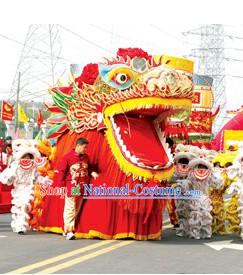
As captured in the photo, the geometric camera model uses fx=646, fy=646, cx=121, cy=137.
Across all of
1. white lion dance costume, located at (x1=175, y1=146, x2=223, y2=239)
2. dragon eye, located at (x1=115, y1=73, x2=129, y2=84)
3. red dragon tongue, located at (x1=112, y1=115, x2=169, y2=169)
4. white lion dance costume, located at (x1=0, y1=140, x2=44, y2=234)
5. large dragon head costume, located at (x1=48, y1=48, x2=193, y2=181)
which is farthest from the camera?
white lion dance costume, located at (x1=0, y1=140, x2=44, y2=234)

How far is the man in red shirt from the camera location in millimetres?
8766

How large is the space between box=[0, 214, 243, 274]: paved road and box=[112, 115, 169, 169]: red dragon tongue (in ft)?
3.66

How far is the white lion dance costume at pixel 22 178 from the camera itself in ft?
31.3

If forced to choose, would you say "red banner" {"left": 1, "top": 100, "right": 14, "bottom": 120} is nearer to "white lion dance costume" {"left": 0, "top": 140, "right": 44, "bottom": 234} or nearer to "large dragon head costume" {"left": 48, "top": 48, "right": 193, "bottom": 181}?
"white lion dance costume" {"left": 0, "top": 140, "right": 44, "bottom": 234}

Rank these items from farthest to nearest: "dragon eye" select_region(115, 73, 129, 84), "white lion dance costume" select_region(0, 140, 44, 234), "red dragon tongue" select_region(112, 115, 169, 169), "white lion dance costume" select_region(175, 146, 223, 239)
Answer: "white lion dance costume" select_region(0, 140, 44, 234)
"white lion dance costume" select_region(175, 146, 223, 239)
"dragon eye" select_region(115, 73, 129, 84)
"red dragon tongue" select_region(112, 115, 169, 169)

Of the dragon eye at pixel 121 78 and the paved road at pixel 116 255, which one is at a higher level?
the dragon eye at pixel 121 78

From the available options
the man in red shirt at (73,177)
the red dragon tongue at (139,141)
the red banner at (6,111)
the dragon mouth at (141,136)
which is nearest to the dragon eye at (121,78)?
the dragon mouth at (141,136)

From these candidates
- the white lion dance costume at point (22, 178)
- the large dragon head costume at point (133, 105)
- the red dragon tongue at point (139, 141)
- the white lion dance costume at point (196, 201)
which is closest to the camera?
the large dragon head costume at point (133, 105)

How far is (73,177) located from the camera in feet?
28.9

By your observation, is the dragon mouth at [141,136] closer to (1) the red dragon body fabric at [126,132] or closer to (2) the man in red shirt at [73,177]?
(1) the red dragon body fabric at [126,132]

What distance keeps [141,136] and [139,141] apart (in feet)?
Result: 0.34

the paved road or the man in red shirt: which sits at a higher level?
the man in red shirt

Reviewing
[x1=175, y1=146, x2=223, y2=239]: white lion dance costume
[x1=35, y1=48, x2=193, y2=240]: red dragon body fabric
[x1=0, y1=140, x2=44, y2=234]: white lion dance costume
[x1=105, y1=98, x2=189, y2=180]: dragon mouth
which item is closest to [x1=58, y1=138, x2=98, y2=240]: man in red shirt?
[x1=35, y1=48, x2=193, y2=240]: red dragon body fabric

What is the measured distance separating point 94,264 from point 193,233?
2.86 meters
